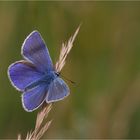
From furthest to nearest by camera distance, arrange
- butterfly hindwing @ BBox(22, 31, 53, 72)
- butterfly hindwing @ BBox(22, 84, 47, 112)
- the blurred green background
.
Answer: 1. the blurred green background
2. butterfly hindwing @ BBox(22, 31, 53, 72)
3. butterfly hindwing @ BBox(22, 84, 47, 112)

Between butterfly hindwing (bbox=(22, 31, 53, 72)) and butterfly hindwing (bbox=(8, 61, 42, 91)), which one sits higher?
butterfly hindwing (bbox=(22, 31, 53, 72))

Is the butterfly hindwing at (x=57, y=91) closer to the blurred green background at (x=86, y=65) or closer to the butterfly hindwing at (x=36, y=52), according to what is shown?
the butterfly hindwing at (x=36, y=52)

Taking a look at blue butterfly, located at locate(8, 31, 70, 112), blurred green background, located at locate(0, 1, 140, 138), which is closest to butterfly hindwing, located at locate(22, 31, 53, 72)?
blue butterfly, located at locate(8, 31, 70, 112)

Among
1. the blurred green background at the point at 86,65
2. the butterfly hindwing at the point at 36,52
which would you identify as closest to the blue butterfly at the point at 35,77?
the butterfly hindwing at the point at 36,52

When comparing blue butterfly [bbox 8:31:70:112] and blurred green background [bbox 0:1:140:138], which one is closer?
blue butterfly [bbox 8:31:70:112]

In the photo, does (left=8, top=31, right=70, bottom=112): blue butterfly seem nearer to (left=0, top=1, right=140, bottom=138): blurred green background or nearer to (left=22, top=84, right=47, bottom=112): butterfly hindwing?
(left=22, top=84, right=47, bottom=112): butterfly hindwing

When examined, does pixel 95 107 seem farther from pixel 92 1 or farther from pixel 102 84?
pixel 92 1

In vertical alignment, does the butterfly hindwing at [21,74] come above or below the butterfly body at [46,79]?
above
